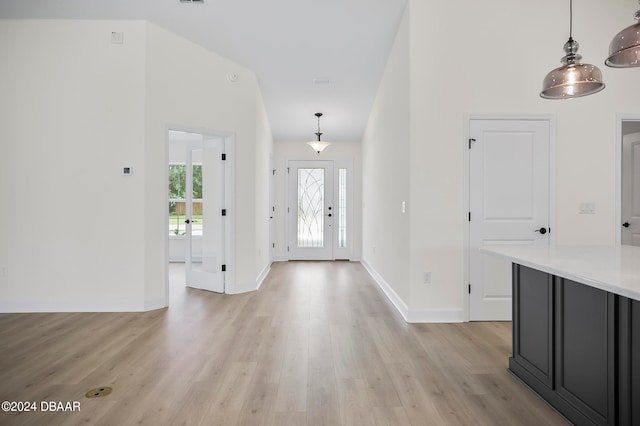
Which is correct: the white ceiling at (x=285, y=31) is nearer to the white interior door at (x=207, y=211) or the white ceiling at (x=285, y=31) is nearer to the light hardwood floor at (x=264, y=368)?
the white interior door at (x=207, y=211)

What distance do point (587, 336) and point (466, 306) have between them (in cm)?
184

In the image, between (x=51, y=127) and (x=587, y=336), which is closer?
(x=587, y=336)

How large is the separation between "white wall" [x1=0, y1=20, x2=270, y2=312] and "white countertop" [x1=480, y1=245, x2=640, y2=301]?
368 centimetres

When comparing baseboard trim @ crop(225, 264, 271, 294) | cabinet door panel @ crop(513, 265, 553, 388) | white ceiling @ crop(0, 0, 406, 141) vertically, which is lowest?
baseboard trim @ crop(225, 264, 271, 294)

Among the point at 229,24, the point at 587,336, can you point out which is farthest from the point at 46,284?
the point at 587,336

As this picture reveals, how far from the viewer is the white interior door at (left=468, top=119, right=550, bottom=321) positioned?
11.9 feet

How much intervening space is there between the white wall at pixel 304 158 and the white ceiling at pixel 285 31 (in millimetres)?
2253

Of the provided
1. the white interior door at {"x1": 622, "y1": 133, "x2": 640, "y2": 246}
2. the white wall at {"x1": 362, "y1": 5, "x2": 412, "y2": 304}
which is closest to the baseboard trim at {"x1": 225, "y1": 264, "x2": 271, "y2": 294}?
the white wall at {"x1": 362, "y1": 5, "x2": 412, "y2": 304}

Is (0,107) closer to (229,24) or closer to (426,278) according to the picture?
(229,24)

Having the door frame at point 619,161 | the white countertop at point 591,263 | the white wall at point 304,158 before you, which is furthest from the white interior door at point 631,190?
the white wall at point 304,158

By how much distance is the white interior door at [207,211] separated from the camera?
4.86 metres

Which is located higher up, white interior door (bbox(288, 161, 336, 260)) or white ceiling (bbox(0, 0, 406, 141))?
white ceiling (bbox(0, 0, 406, 141))

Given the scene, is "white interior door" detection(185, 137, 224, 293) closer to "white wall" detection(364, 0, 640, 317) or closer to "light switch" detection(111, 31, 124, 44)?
"light switch" detection(111, 31, 124, 44)

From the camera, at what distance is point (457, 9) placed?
3574mm
